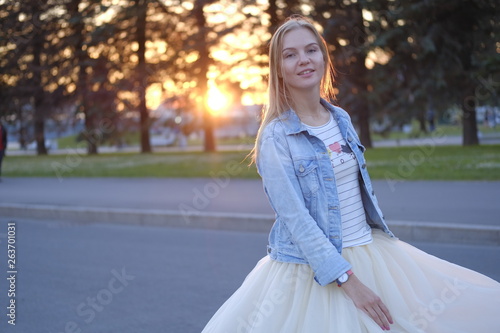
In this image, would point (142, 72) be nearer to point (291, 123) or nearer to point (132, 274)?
point (132, 274)

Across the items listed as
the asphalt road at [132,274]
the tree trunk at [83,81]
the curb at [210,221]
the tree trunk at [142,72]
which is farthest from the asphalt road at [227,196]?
the tree trunk at [83,81]

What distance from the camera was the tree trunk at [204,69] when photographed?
32.4 m

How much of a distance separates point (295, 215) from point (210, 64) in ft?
102

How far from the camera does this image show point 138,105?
125 feet

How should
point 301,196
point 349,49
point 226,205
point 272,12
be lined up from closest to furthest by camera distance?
point 301,196 → point 226,205 → point 349,49 → point 272,12

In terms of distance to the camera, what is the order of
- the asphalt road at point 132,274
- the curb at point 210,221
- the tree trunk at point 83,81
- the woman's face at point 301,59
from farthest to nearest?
the tree trunk at point 83,81 → the curb at point 210,221 → the asphalt road at point 132,274 → the woman's face at point 301,59

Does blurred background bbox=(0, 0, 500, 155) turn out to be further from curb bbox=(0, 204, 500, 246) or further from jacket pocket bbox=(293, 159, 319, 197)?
jacket pocket bbox=(293, 159, 319, 197)

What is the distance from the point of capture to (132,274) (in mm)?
7160

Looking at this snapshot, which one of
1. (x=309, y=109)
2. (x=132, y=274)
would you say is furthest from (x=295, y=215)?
(x=132, y=274)

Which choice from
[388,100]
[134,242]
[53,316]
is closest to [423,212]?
[134,242]

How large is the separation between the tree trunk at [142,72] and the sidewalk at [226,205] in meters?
19.4

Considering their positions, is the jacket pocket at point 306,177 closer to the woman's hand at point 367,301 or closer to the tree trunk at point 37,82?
the woman's hand at point 367,301

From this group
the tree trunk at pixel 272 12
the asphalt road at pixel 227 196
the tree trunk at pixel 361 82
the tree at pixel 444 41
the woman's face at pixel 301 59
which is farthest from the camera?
the tree trunk at pixel 272 12

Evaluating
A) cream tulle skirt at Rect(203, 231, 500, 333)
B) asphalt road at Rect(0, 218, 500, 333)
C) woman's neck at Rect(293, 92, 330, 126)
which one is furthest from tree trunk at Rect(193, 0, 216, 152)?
cream tulle skirt at Rect(203, 231, 500, 333)
